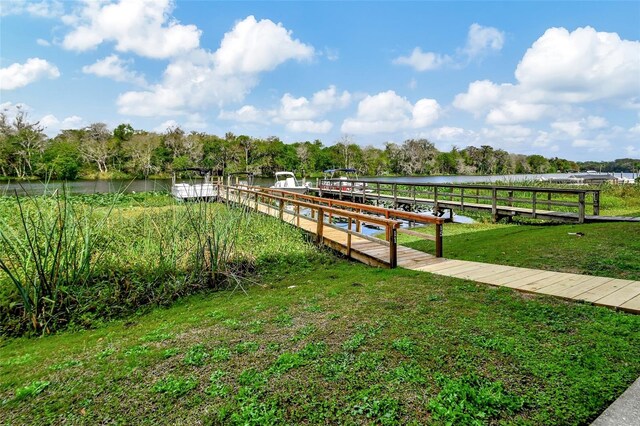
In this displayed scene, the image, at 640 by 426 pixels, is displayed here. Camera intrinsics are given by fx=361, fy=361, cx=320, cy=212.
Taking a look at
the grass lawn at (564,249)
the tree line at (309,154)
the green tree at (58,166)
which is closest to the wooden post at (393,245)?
the grass lawn at (564,249)

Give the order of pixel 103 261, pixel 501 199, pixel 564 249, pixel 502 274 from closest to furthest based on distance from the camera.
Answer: pixel 502 274, pixel 103 261, pixel 564 249, pixel 501 199

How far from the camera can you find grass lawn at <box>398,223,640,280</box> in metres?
5.03

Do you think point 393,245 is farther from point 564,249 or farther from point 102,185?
point 102,185

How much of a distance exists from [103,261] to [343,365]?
154 inches

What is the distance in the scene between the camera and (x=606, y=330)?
2.83m

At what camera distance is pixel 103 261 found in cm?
485

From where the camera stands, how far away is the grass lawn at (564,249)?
198 inches

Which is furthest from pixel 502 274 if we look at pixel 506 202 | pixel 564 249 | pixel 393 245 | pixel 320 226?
pixel 506 202

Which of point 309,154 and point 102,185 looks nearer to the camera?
point 102,185

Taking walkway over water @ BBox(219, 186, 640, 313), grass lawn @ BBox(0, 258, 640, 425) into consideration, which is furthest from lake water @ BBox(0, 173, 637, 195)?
walkway over water @ BBox(219, 186, 640, 313)

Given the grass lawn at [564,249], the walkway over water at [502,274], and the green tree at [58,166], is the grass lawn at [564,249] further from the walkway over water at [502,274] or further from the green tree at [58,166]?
the green tree at [58,166]

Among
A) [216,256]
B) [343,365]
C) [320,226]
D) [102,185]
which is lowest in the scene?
[343,365]

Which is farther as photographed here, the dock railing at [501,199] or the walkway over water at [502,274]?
the dock railing at [501,199]

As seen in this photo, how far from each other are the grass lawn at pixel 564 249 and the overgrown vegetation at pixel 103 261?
10.8 feet
